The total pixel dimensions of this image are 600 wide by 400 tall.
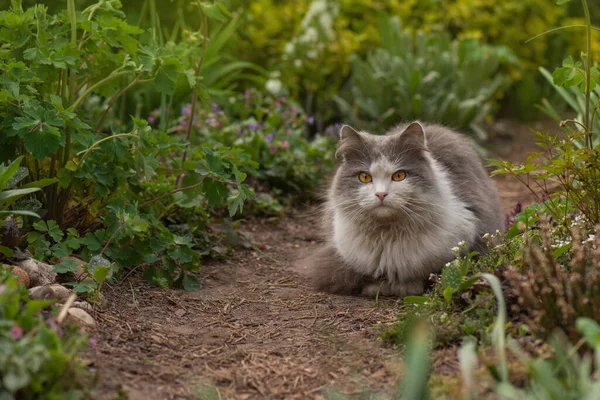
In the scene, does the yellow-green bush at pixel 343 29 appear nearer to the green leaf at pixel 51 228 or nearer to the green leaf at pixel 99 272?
the green leaf at pixel 51 228

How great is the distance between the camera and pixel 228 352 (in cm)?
311

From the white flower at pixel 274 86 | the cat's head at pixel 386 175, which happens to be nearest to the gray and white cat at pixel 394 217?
the cat's head at pixel 386 175

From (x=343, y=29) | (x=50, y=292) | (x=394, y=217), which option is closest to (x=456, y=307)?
(x=394, y=217)

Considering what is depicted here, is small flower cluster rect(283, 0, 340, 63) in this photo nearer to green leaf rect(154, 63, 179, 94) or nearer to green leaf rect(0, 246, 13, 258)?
green leaf rect(154, 63, 179, 94)

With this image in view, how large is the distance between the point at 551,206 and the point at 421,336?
1883mm

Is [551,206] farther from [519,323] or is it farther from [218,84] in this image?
[218,84]

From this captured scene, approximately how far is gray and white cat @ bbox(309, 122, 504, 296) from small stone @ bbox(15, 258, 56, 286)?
1456 millimetres

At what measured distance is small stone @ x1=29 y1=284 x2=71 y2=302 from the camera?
2921mm

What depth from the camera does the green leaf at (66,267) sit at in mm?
3322

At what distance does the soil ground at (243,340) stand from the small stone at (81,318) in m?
0.05

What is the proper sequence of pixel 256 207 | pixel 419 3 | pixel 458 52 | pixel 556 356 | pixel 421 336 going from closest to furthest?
pixel 421 336, pixel 556 356, pixel 256 207, pixel 458 52, pixel 419 3

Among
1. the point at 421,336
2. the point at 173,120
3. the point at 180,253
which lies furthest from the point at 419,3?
the point at 421,336

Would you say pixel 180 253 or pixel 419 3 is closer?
pixel 180 253

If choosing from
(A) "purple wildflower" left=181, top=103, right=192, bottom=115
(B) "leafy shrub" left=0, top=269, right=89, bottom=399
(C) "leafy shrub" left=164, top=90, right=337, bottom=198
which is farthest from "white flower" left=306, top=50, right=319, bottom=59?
(B) "leafy shrub" left=0, top=269, right=89, bottom=399
